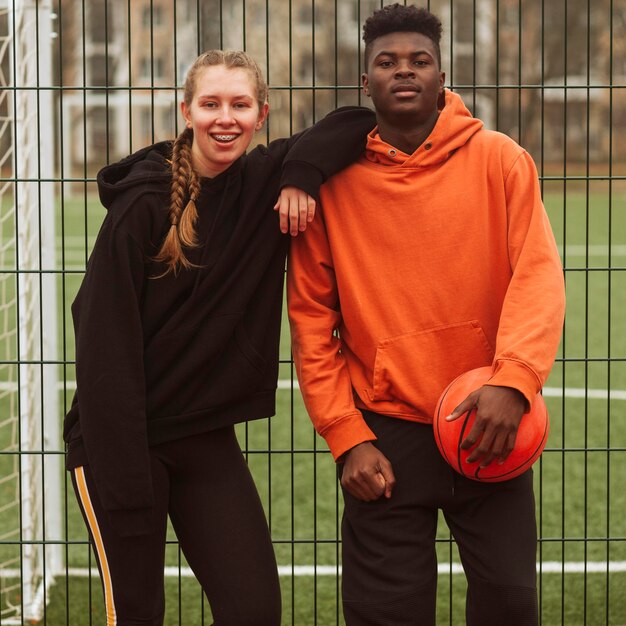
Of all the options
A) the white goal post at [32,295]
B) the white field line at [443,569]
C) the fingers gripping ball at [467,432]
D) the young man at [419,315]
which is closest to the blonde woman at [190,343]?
the young man at [419,315]

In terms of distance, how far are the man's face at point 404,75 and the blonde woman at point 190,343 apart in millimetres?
188

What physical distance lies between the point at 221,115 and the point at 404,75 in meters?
0.49

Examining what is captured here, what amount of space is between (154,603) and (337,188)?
3.91 ft

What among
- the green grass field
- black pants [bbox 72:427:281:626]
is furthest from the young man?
the green grass field

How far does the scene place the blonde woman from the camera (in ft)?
8.69

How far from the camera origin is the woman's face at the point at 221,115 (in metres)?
2.79

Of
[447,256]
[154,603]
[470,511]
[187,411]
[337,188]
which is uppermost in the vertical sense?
[337,188]

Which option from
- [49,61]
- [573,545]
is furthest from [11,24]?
[573,545]

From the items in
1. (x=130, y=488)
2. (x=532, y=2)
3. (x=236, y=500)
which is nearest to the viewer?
(x=130, y=488)

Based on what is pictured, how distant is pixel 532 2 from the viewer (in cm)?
3494

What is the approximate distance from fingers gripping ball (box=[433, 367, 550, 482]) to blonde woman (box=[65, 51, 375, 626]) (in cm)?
51

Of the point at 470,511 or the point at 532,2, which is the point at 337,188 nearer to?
the point at 470,511

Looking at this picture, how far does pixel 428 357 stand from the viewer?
109 inches

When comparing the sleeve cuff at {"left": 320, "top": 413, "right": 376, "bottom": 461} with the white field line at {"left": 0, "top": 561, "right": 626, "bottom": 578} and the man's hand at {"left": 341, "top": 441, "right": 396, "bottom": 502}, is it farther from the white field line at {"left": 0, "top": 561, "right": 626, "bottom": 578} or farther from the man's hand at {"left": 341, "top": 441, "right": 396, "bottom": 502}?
the white field line at {"left": 0, "top": 561, "right": 626, "bottom": 578}
